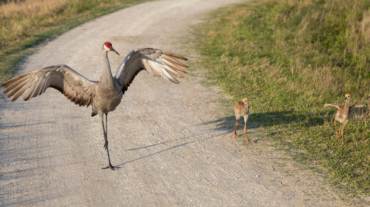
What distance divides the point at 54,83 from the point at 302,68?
25.2 ft

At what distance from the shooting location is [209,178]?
555 centimetres

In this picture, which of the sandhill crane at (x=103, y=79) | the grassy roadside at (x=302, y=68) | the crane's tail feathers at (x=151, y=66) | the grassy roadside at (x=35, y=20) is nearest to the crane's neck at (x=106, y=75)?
the sandhill crane at (x=103, y=79)

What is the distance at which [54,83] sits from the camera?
5898mm

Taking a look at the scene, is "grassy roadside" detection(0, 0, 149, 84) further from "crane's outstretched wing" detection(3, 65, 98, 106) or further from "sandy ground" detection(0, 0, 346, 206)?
"crane's outstretched wing" detection(3, 65, 98, 106)

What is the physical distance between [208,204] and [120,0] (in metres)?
19.4

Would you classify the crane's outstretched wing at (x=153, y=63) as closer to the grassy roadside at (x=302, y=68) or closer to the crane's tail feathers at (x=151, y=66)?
the crane's tail feathers at (x=151, y=66)

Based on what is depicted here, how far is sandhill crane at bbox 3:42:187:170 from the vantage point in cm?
555

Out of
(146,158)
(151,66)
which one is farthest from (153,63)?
(146,158)

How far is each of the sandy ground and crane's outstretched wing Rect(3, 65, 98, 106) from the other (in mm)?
1083

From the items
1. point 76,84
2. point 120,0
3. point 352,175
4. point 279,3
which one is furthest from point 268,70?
point 120,0

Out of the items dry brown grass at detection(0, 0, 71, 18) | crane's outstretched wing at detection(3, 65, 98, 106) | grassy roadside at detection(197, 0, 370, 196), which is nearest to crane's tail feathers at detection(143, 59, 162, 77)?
crane's outstretched wing at detection(3, 65, 98, 106)

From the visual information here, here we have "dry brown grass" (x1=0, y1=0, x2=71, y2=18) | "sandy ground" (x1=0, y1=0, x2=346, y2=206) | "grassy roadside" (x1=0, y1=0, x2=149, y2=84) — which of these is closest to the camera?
"sandy ground" (x1=0, y1=0, x2=346, y2=206)

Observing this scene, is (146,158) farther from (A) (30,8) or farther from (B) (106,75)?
(A) (30,8)

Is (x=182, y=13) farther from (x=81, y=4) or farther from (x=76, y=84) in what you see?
(x=76, y=84)
